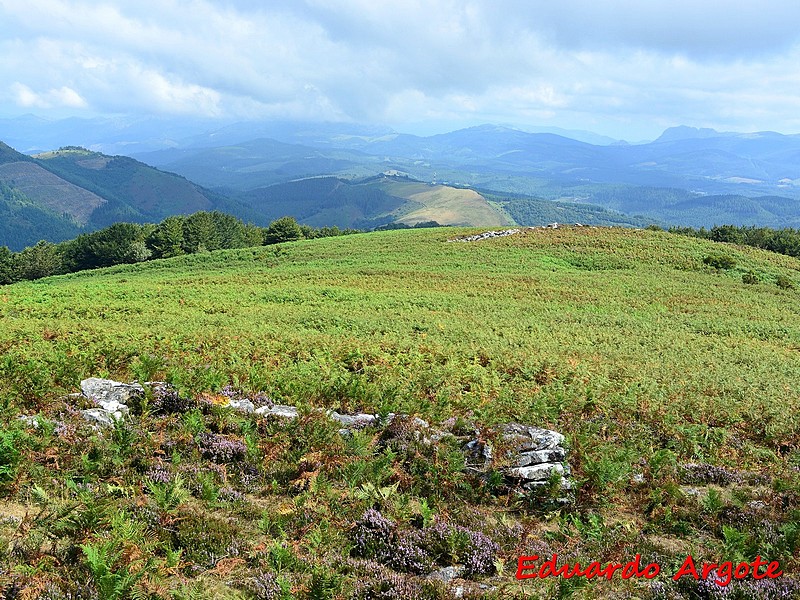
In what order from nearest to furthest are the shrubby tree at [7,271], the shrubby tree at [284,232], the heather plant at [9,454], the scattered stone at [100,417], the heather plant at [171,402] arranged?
the heather plant at [9,454] → the scattered stone at [100,417] → the heather plant at [171,402] → the shrubby tree at [7,271] → the shrubby tree at [284,232]

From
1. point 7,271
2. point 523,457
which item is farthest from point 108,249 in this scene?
point 523,457

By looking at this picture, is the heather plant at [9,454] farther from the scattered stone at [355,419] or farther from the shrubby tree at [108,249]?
the shrubby tree at [108,249]

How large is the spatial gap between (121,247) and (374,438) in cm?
8584

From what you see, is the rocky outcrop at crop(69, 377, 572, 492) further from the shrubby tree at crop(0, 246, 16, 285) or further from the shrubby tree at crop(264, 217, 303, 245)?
the shrubby tree at crop(0, 246, 16, 285)

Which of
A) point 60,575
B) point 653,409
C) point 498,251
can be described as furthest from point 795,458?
point 498,251

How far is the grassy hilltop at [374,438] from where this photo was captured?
253 inches

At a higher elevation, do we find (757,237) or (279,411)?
(757,237)

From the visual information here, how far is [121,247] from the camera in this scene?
79.6 meters

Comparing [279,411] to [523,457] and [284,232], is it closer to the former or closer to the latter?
[523,457]

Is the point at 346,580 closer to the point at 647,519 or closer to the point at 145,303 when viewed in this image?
the point at 647,519

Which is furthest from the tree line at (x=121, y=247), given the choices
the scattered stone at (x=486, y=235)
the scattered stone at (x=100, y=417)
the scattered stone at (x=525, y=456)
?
the scattered stone at (x=525, y=456)

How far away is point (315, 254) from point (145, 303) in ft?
94.7

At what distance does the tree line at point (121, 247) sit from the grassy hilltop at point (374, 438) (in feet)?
192

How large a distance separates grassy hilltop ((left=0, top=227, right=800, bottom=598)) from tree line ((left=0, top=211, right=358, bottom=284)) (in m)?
58.4
